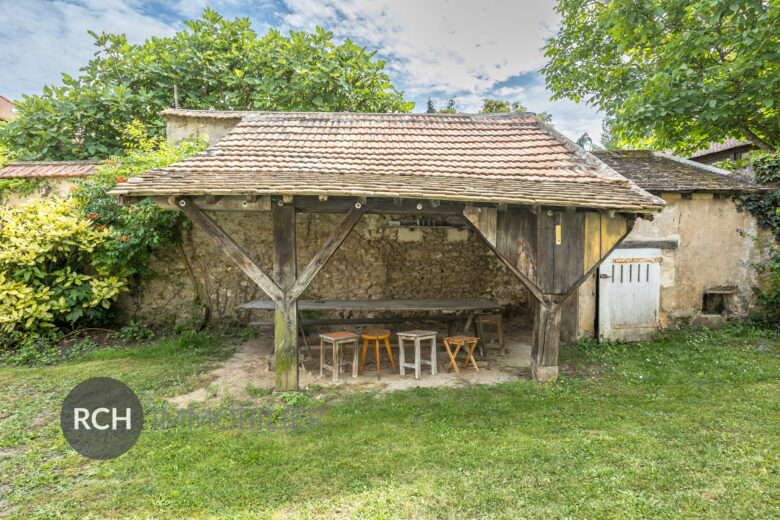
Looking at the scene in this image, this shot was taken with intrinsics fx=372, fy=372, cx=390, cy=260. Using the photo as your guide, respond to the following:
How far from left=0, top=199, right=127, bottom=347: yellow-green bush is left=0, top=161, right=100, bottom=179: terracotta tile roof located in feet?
2.58

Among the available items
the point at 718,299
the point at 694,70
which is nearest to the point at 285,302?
the point at 718,299

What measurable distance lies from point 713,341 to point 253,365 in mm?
7187

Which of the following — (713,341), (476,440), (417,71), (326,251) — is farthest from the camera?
(417,71)

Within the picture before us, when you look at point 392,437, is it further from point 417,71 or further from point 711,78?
Result: point 417,71

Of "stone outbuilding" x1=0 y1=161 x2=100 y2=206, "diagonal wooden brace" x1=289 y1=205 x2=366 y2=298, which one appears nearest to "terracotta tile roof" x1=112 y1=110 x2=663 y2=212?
"diagonal wooden brace" x1=289 y1=205 x2=366 y2=298

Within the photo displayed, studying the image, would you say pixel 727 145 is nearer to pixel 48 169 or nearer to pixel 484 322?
pixel 484 322

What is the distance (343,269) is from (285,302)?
3040 mm

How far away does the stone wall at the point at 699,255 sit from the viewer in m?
6.28

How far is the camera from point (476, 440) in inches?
133

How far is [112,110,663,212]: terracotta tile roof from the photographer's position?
3.96 m

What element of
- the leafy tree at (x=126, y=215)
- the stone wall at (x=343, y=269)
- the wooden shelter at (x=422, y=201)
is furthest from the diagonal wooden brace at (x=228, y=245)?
the stone wall at (x=343, y=269)

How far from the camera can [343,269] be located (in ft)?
24.3

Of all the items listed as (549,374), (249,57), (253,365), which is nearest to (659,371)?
(549,374)

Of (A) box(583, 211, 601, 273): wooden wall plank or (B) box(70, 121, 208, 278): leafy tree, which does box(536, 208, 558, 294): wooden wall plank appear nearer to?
(A) box(583, 211, 601, 273): wooden wall plank
